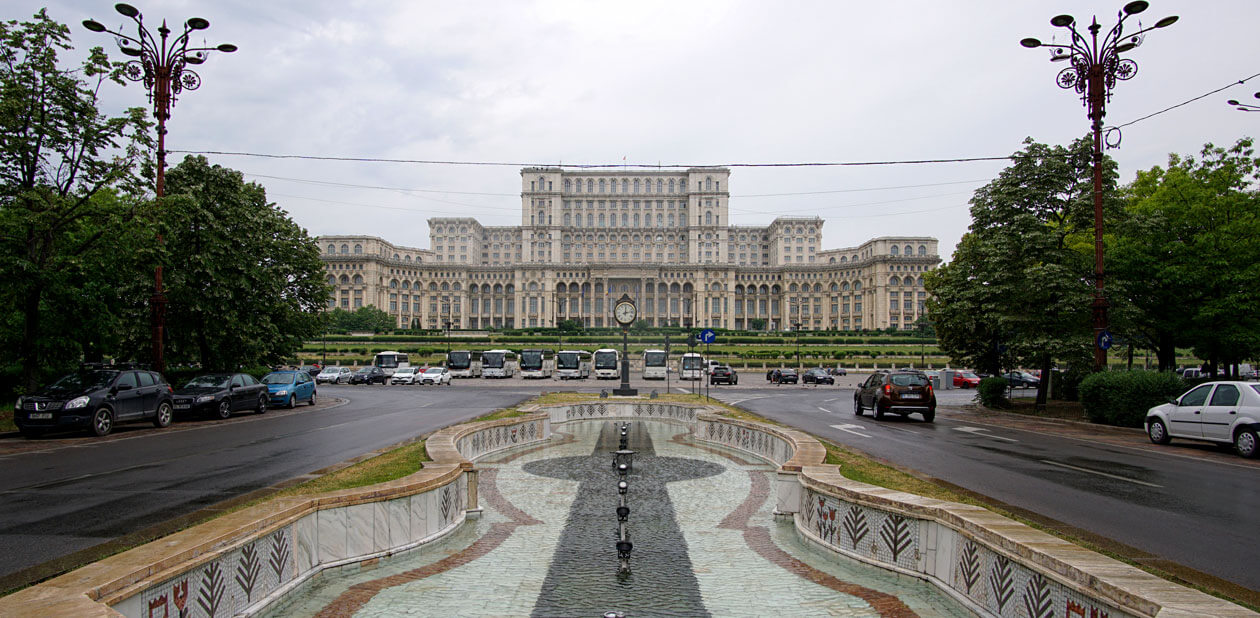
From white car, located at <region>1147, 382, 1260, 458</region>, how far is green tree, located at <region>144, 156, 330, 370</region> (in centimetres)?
2614

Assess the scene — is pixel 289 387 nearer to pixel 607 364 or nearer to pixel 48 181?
pixel 48 181

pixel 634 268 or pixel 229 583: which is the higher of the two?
pixel 634 268

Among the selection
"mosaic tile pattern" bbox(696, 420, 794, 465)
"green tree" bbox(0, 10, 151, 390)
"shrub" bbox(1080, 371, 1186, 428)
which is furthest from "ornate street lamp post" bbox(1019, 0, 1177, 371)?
"green tree" bbox(0, 10, 151, 390)

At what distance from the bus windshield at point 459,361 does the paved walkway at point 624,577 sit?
161ft

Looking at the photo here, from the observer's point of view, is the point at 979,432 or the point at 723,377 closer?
the point at 979,432

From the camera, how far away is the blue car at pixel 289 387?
25.9 metres

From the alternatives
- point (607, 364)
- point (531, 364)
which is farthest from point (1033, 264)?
point (531, 364)

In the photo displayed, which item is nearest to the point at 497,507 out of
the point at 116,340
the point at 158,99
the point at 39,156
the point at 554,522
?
the point at 554,522

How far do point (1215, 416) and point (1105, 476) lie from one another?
5.60 metres

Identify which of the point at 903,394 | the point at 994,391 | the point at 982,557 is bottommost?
the point at 994,391

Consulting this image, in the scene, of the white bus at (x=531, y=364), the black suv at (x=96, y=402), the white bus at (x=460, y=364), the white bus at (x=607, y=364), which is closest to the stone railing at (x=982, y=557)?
the black suv at (x=96, y=402)

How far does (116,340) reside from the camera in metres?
22.5

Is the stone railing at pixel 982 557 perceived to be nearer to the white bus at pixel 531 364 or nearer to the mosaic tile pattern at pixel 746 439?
the mosaic tile pattern at pixel 746 439

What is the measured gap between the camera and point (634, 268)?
14762cm
